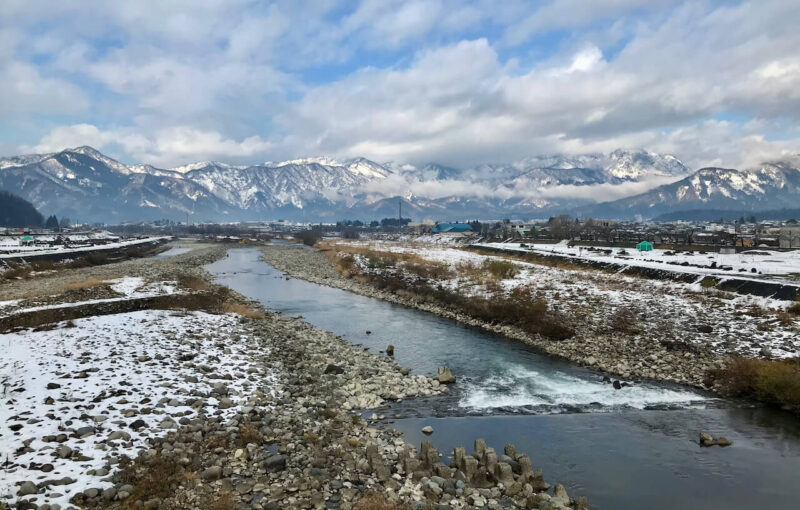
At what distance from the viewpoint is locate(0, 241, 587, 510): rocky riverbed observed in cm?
1078

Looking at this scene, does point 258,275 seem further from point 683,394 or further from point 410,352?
point 683,394

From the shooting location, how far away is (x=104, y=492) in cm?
1016

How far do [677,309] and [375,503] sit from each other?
27.9 m

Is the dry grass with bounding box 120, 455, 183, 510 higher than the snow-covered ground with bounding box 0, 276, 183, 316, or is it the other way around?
the snow-covered ground with bounding box 0, 276, 183, 316

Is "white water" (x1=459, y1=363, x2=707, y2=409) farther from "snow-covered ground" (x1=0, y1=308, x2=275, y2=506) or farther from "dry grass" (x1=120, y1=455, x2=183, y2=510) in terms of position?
"dry grass" (x1=120, y1=455, x2=183, y2=510)

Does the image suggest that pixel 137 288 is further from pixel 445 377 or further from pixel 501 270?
pixel 501 270

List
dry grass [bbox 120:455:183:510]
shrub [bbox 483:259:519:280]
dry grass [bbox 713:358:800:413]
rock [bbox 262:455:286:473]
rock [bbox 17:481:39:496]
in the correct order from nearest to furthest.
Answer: rock [bbox 17:481:39:496]
dry grass [bbox 120:455:183:510]
rock [bbox 262:455:286:473]
dry grass [bbox 713:358:800:413]
shrub [bbox 483:259:519:280]

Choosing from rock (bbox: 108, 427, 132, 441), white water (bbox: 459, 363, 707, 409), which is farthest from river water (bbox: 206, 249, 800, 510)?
rock (bbox: 108, 427, 132, 441)

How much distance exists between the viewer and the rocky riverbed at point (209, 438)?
10781 mm

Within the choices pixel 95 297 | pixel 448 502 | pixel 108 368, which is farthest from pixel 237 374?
pixel 95 297

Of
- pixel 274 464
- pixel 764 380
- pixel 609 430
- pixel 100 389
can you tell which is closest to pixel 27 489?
pixel 274 464

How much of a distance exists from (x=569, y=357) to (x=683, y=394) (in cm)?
641

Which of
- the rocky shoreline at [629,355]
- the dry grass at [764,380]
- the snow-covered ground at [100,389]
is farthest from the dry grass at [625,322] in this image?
the snow-covered ground at [100,389]

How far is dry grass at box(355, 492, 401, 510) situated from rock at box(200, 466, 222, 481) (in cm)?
375
